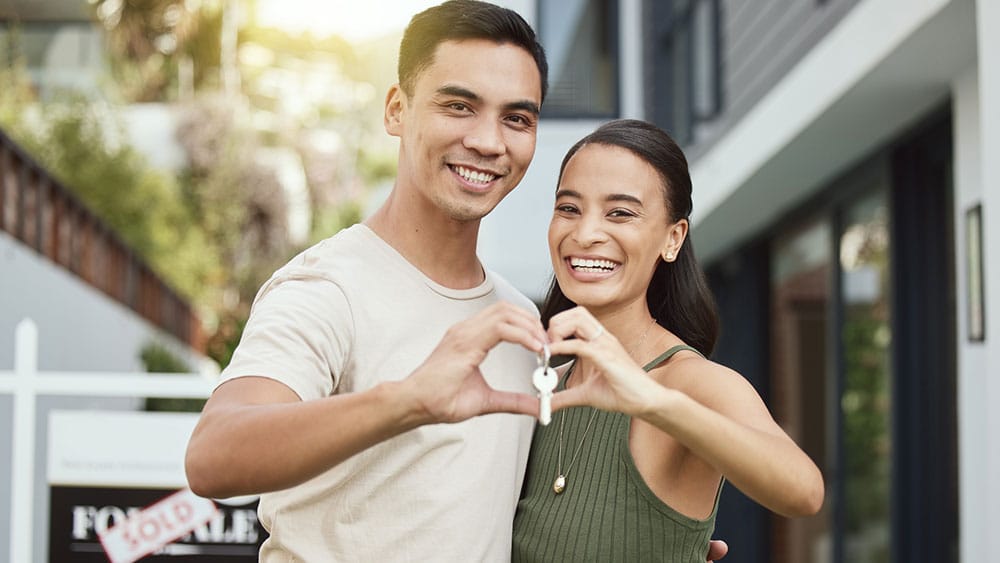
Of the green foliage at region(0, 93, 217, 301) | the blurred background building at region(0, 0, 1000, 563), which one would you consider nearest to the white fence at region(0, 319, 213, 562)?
the blurred background building at region(0, 0, 1000, 563)

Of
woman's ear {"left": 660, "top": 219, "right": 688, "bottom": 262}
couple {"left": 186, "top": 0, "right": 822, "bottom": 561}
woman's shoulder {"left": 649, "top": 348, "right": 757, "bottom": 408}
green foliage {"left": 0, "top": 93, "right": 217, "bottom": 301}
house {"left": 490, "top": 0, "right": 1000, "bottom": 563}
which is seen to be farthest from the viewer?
green foliage {"left": 0, "top": 93, "right": 217, "bottom": 301}

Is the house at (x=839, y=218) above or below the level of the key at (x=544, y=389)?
above

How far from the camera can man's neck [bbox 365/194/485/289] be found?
2.61m

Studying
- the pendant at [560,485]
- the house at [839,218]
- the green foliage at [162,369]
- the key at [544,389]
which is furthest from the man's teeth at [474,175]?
the green foliage at [162,369]

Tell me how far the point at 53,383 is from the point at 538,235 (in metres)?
5.07

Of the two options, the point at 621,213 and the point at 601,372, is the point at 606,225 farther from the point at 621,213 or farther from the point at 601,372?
the point at 601,372

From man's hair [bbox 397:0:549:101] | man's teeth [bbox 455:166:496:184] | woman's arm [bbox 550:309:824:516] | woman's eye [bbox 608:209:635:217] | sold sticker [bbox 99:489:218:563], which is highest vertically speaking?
man's hair [bbox 397:0:549:101]

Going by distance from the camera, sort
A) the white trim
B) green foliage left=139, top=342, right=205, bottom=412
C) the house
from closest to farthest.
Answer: the white trim < the house < green foliage left=139, top=342, right=205, bottom=412

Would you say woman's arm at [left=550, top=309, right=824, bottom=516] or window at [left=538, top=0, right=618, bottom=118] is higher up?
window at [left=538, top=0, right=618, bottom=118]

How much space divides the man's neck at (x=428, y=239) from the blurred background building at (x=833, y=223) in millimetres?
1176

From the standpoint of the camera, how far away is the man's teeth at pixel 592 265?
8.69 ft

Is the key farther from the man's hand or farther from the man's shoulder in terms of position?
the man's shoulder

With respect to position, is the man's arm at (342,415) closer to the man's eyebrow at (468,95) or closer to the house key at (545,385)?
the house key at (545,385)

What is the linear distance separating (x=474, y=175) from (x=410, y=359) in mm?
376
